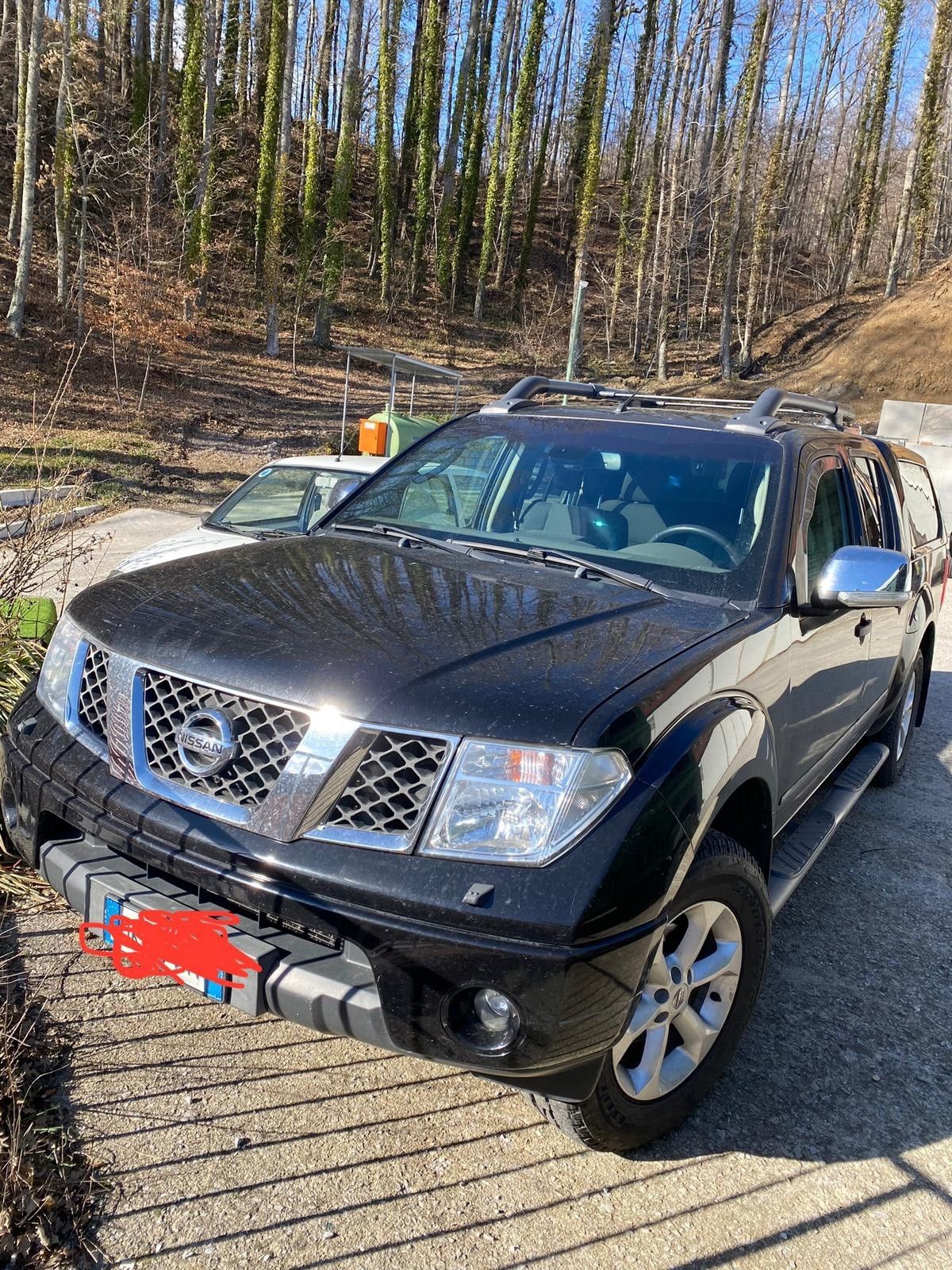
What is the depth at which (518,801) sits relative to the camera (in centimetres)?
196

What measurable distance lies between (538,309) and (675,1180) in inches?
1514

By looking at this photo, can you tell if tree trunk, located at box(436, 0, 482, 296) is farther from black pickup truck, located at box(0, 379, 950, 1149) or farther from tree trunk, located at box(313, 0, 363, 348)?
black pickup truck, located at box(0, 379, 950, 1149)

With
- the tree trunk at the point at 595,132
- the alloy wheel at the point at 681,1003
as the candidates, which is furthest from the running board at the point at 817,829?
the tree trunk at the point at 595,132

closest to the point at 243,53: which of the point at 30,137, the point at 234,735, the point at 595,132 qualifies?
the point at 595,132

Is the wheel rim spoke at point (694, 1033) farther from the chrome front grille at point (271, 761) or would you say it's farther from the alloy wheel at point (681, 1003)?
the chrome front grille at point (271, 761)

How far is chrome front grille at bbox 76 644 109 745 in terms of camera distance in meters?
2.47

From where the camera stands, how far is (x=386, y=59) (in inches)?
1120

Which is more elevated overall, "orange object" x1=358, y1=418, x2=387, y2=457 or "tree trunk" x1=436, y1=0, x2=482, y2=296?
"tree trunk" x1=436, y1=0, x2=482, y2=296

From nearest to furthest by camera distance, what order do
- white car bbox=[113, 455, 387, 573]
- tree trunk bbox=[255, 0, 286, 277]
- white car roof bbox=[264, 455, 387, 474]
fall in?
1. white car bbox=[113, 455, 387, 573]
2. white car roof bbox=[264, 455, 387, 474]
3. tree trunk bbox=[255, 0, 286, 277]

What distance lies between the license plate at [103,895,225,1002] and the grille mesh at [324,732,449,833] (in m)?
0.49

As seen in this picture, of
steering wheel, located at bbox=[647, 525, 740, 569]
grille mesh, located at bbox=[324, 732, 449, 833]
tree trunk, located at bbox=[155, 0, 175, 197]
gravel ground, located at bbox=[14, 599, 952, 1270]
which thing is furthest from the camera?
tree trunk, located at bbox=[155, 0, 175, 197]

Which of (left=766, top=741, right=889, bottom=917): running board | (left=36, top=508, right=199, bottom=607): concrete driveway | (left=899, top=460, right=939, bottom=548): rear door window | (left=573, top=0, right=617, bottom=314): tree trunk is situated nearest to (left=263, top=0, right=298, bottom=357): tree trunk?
(left=573, top=0, right=617, bottom=314): tree trunk

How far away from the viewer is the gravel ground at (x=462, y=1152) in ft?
6.91

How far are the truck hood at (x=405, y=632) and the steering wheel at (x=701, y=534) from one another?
370 millimetres
